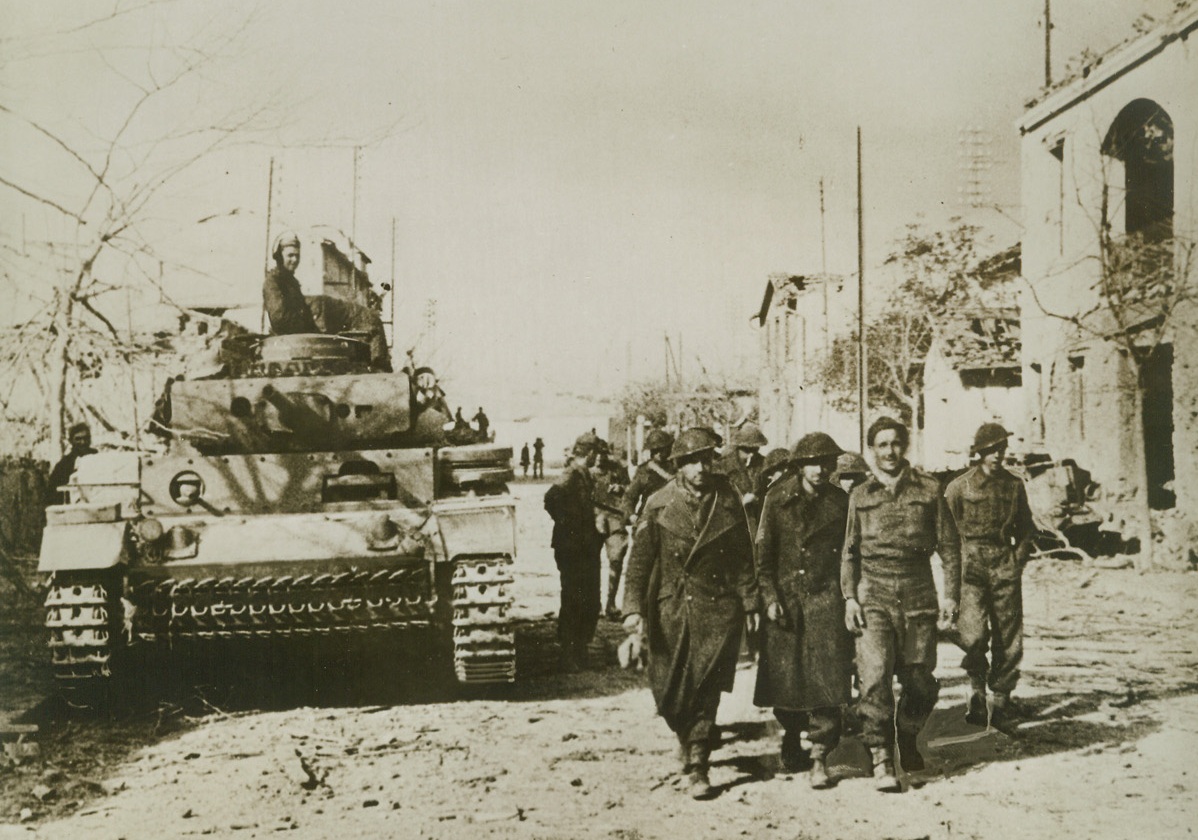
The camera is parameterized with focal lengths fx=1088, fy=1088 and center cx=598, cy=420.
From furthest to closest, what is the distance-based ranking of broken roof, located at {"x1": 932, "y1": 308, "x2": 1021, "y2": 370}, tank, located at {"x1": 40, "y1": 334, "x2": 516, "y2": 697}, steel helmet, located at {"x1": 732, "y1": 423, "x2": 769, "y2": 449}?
1. broken roof, located at {"x1": 932, "y1": 308, "x2": 1021, "y2": 370}
2. steel helmet, located at {"x1": 732, "y1": 423, "x2": 769, "y2": 449}
3. tank, located at {"x1": 40, "y1": 334, "x2": 516, "y2": 697}

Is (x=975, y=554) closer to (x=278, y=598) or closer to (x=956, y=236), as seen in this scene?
(x=278, y=598)

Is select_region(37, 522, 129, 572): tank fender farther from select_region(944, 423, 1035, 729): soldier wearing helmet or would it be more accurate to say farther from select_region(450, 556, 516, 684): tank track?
select_region(944, 423, 1035, 729): soldier wearing helmet

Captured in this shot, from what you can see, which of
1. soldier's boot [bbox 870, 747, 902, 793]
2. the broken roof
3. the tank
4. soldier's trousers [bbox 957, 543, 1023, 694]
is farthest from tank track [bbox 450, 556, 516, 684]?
the broken roof

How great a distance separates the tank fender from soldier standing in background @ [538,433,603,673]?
9.95 ft

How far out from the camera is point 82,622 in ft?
21.2

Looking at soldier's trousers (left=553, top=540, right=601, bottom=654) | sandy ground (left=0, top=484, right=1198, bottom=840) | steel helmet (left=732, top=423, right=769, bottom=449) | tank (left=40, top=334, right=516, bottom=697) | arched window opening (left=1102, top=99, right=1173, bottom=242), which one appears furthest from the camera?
arched window opening (left=1102, top=99, right=1173, bottom=242)

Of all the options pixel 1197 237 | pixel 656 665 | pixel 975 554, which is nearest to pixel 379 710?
pixel 656 665

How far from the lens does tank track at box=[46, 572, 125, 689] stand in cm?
646

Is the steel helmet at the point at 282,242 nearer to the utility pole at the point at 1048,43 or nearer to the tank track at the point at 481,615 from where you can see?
the tank track at the point at 481,615

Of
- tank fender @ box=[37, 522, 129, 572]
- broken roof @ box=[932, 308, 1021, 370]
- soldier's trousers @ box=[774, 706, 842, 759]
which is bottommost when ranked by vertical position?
soldier's trousers @ box=[774, 706, 842, 759]

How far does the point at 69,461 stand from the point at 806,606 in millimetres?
5128

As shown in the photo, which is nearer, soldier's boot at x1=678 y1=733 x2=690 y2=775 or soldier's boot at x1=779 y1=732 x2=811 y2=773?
soldier's boot at x1=678 y1=733 x2=690 y2=775

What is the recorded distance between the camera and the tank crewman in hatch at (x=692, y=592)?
5.24 metres

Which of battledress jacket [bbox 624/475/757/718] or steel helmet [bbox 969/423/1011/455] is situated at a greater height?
steel helmet [bbox 969/423/1011/455]
